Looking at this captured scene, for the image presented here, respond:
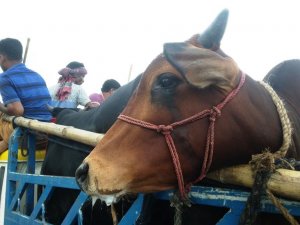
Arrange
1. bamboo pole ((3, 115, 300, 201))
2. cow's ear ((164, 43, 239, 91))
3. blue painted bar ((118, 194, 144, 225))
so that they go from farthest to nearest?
blue painted bar ((118, 194, 144, 225)) < cow's ear ((164, 43, 239, 91)) < bamboo pole ((3, 115, 300, 201))

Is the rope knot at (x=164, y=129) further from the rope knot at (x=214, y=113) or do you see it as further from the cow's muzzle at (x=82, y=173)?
the cow's muzzle at (x=82, y=173)

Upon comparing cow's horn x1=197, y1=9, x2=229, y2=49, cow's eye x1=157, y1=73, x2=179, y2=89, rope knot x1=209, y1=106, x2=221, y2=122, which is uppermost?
cow's horn x1=197, y1=9, x2=229, y2=49

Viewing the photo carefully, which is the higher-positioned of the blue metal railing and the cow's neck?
the cow's neck

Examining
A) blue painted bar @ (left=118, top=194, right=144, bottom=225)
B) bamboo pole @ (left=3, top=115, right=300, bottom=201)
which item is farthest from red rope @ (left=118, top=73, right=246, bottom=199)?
blue painted bar @ (left=118, top=194, right=144, bottom=225)

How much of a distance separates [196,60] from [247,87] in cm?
33

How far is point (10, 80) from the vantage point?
4.23m

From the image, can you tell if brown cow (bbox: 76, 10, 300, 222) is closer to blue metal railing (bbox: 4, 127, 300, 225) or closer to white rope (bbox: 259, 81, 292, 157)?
white rope (bbox: 259, 81, 292, 157)

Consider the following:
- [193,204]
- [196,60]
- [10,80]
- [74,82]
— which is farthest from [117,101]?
[74,82]

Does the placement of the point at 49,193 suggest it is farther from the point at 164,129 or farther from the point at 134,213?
the point at 164,129

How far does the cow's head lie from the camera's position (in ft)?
5.88

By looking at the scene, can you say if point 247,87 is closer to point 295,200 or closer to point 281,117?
point 281,117

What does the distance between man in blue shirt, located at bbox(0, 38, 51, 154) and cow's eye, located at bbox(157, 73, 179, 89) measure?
2.44 metres

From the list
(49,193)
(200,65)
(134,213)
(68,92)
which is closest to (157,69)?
(200,65)

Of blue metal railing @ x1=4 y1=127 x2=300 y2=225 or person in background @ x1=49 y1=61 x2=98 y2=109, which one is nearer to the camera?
blue metal railing @ x1=4 y1=127 x2=300 y2=225
